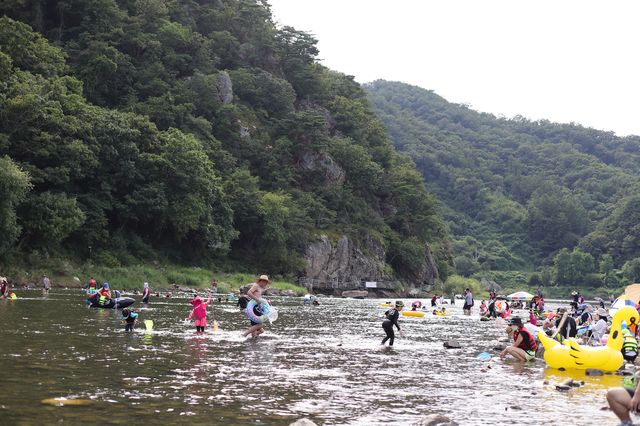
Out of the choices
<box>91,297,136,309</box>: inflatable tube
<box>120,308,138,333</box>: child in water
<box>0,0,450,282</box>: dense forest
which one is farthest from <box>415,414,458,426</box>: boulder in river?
<box>0,0,450,282</box>: dense forest

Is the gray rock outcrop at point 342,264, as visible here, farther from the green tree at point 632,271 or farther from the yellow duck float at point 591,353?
the green tree at point 632,271

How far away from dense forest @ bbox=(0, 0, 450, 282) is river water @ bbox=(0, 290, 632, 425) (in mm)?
35237

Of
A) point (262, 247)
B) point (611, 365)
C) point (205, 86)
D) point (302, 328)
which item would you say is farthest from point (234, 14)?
point (611, 365)

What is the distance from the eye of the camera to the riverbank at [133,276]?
55.0 metres

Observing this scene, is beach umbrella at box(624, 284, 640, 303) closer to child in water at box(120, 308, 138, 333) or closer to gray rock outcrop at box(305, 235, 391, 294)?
child in water at box(120, 308, 138, 333)

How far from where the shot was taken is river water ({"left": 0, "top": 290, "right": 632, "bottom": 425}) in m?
11.0

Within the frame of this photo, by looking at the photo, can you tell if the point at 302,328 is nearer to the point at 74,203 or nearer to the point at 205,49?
the point at 74,203

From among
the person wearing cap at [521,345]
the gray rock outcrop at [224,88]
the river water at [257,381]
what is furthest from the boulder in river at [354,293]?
the person wearing cap at [521,345]

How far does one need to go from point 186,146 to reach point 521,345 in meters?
57.3

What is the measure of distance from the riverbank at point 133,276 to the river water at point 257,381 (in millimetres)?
31965

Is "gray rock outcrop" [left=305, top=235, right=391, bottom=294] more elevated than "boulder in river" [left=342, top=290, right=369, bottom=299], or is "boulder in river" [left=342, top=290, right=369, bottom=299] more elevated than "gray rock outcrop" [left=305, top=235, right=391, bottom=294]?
"gray rock outcrop" [left=305, top=235, right=391, bottom=294]

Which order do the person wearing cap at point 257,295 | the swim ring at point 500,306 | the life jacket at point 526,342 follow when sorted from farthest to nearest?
the swim ring at point 500,306 < the person wearing cap at point 257,295 < the life jacket at point 526,342

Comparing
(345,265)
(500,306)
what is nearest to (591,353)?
(500,306)

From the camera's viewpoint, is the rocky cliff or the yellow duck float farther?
the rocky cliff
